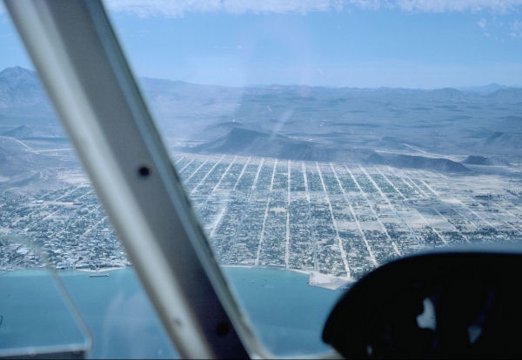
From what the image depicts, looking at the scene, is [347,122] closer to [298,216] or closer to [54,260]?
[298,216]

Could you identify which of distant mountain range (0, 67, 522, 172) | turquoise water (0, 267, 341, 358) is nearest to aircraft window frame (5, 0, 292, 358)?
turquoise water (0, 267, 341, 358)

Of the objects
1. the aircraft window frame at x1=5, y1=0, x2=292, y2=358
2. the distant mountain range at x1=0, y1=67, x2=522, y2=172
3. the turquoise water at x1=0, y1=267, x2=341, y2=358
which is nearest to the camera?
the aircraft window frame at x1=5, y1=0, x2=292, y2=358

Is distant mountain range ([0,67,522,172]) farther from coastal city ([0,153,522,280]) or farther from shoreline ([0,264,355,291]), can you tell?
shoreline ([0,264,355,291])

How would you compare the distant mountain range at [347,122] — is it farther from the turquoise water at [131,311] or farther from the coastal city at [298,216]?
the turquoise water at [131,311]

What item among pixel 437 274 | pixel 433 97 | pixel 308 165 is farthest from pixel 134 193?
pixel 433 97

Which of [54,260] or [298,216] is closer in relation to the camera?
[54,260]

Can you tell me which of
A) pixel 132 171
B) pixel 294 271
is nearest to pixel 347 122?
pixel 294 271
